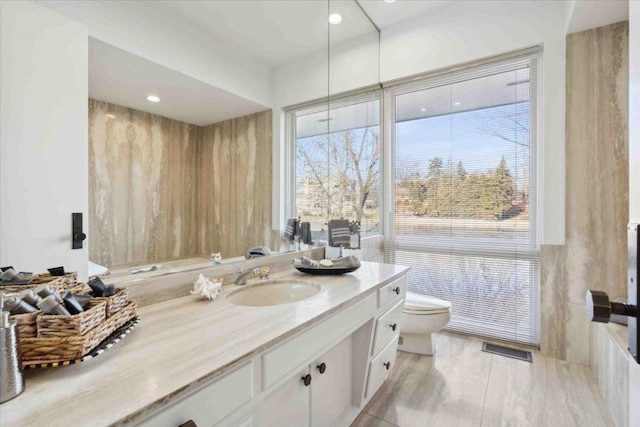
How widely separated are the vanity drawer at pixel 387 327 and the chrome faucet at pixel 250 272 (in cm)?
66

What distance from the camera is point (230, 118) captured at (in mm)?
1575

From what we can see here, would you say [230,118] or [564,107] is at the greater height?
[564,107]

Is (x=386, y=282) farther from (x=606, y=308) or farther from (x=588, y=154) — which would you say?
(x=588, y=154)

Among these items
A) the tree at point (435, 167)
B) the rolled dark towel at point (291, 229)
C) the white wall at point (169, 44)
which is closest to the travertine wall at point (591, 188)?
the tree at point (435, 167)

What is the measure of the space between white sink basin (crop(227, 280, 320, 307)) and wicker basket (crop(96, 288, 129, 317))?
59 centimetres

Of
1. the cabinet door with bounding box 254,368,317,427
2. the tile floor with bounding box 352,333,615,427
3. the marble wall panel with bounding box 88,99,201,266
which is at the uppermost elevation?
the marble wall panel with bounding box 88,99,201,266

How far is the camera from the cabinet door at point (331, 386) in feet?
4.36

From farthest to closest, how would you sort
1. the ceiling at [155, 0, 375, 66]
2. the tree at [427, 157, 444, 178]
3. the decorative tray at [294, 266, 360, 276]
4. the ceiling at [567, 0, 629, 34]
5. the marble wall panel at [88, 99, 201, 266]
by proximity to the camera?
the tree at [427, 157, 444, 178] < the ceiling at [567, 0, 629, 34] < the decorative tray at [294, 266, 360, 276] < the ceiling at [155, 0, 375, 66] < the marble wall panel at [88, 99, 201, 266]

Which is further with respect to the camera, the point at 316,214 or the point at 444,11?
the point at 444,11

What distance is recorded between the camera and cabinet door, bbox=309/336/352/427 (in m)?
1.33

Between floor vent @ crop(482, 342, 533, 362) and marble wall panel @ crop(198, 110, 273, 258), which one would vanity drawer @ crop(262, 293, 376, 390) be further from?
floor vent @ crop(482, 342, 533, 362)

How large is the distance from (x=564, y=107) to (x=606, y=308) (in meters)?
2.39

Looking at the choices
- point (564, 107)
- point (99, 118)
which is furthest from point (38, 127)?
point (564, 107)

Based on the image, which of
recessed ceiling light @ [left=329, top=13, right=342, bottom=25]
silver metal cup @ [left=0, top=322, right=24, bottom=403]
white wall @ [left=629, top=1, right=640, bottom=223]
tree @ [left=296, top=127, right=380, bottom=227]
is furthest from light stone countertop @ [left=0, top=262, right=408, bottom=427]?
recessed ceiling light @ [left=329, top=13, right=342, bottom=25]
